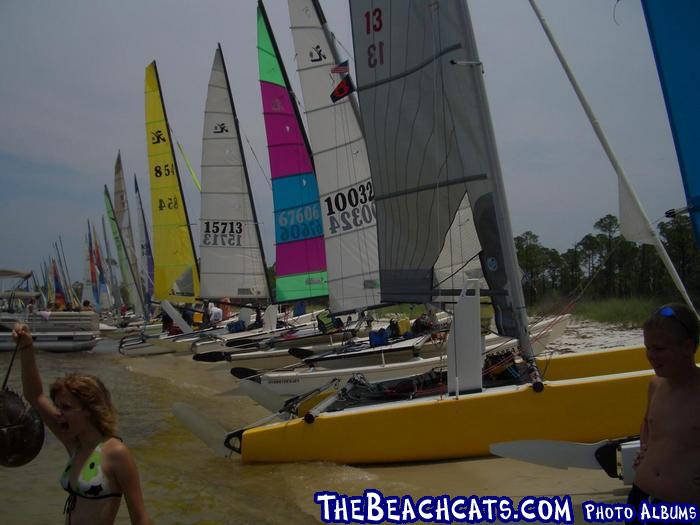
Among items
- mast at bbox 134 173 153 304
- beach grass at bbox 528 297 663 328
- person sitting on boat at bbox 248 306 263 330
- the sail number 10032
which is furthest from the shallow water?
mast at bbox 134 173 153 304

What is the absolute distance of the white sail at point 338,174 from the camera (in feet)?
34.4

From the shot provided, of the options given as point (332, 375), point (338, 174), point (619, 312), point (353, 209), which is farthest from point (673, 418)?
point (619, 312)

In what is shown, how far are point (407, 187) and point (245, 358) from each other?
5228 mm

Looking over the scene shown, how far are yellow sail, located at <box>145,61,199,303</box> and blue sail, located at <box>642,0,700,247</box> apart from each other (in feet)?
55.4

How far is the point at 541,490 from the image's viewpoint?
14.1 ft

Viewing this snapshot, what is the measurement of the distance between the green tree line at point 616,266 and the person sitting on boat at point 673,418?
1236 centimetres

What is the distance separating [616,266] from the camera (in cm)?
2539

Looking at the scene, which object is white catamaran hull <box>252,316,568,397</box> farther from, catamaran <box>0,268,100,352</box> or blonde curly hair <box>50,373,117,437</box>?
Answer: catamaran <box>0,268,100,352</box>

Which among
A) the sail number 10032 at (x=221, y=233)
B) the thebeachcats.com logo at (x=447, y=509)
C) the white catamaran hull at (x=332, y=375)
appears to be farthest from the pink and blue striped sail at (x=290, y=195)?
the thebeachcats.com logo at (x=447, y=509)

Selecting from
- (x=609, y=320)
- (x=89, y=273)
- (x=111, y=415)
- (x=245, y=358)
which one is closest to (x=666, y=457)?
(x=111, y=415)

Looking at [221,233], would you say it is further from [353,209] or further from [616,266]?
[616,266]

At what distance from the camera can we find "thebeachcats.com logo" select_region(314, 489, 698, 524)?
10.9 ft

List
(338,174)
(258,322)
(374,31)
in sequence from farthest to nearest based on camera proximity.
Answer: (258,322) < (338,174) < (374,31)

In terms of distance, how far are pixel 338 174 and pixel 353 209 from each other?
2.30 feet
